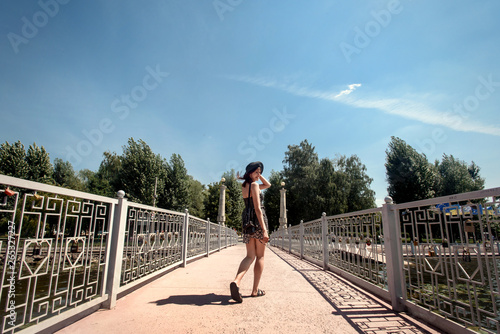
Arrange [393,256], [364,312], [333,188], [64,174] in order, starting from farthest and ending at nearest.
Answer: [64,174]
[333,188]
[393,256]
[364,312]

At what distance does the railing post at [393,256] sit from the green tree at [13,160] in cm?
2760

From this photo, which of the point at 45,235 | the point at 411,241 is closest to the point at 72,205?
the point at 45,235

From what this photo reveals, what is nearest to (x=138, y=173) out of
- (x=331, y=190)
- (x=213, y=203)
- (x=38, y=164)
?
(x=38, y=164)

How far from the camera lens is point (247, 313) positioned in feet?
7.98

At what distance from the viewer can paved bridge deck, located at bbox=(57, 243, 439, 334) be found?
209 cm

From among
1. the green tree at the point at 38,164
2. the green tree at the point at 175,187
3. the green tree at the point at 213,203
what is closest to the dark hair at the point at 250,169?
the green tree at the point at 175,187

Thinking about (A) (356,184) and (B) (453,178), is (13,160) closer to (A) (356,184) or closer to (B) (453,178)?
(A) (356,184)

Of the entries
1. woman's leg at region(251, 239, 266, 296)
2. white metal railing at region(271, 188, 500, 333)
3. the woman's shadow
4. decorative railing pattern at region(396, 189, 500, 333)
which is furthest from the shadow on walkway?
the woman's shadow

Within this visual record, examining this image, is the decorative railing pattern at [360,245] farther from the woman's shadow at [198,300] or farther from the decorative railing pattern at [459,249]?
the woman's shadow at [198,300]

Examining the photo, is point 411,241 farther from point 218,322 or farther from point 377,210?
point 218,322

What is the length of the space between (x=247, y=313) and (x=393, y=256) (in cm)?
167

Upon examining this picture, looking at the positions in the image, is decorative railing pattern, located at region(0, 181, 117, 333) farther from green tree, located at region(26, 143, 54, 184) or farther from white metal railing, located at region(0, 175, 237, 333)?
green tree, located at region(26, 143, 54, 184)

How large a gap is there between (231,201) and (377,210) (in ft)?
109

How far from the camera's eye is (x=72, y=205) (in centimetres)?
221
